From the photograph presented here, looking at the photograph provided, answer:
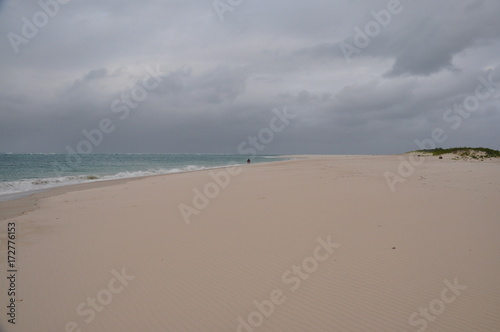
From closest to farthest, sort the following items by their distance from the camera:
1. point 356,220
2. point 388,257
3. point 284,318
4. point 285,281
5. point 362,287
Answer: point 284,318, point 362,287, point 285,281, point 388,257, point 356,220

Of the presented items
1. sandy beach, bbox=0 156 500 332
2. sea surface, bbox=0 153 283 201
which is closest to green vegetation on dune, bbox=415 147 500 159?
sandy beach, bbox=0 156 500 332

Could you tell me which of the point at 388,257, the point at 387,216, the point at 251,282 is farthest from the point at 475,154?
the point at 251,282

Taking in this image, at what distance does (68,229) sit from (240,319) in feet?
21.8

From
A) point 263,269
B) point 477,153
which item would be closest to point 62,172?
point 263,269

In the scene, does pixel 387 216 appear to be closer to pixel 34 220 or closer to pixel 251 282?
pixel 251 282

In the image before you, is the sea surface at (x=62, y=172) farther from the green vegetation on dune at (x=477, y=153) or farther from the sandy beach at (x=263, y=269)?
the green vegetation on dune at (x=477, y=153)

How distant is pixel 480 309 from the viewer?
148 inches

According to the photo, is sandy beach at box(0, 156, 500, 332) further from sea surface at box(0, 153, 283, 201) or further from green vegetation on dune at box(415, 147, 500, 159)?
green vegetation on dune at box(415, 147, 500, 159)

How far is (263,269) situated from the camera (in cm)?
513

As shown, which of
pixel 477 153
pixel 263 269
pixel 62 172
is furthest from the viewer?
pixel 477 153

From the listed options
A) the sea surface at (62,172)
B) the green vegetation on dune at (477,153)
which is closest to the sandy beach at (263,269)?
the sea surface at (62,172)

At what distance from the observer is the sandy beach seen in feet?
12.3

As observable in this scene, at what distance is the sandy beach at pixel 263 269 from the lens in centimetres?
375

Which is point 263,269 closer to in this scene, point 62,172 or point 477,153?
point 62,172
